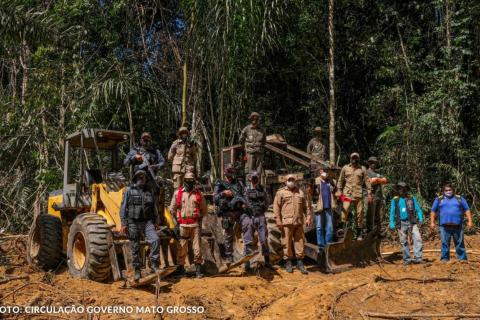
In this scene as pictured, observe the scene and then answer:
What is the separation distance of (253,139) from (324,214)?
2.11 meters

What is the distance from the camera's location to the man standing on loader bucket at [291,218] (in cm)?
857

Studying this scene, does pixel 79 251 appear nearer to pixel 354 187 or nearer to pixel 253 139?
pixel 253 139

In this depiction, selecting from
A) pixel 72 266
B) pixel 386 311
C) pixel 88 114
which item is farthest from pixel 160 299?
pixel 88 114

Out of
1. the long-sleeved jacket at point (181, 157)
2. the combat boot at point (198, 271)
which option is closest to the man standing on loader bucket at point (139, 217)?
the combat boot at point (198, 271)

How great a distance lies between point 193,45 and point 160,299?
8096 millimetres

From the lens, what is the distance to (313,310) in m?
6.57

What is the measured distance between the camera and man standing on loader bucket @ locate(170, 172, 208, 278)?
7.96m

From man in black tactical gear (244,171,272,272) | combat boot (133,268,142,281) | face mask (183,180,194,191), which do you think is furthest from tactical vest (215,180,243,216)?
combat boot (133,268,142,281)

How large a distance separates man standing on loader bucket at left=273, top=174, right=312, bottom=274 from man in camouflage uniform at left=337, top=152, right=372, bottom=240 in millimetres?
1305

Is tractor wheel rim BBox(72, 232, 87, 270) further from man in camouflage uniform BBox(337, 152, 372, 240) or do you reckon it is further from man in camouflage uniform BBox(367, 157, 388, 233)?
man in camouflage uniform BBox(367, 157, 388, 233)

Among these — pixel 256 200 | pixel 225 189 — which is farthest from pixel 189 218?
pixel 256 200

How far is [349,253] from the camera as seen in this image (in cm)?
919

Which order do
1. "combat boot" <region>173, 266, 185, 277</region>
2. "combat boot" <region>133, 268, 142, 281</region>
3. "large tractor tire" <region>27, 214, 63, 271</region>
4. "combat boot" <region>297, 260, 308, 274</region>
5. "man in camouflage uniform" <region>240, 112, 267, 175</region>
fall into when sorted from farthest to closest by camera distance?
"man in camouflage uniform" <region>240, 112, 267, 175</region> < "large tractor tire" <region>27, 214, 63, 271</region> < "combat boot" <region>297, 260, 308, 274</region> < "combat boot" <region>173, 266, 185, 277</region> < "combat boot" <region>133, 268, 142, 281</region>

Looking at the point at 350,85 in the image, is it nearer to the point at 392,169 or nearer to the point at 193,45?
the point at 392,169
